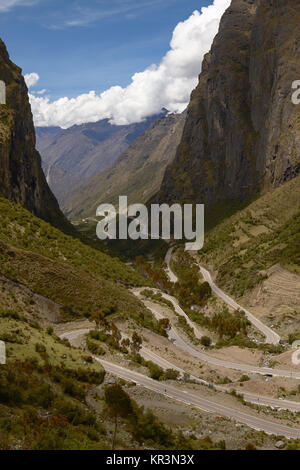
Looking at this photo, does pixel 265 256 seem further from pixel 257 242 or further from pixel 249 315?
pixel 249 315

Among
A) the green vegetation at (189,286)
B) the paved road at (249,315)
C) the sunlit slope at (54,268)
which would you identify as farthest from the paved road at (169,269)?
the sunlit slope at (54,268)

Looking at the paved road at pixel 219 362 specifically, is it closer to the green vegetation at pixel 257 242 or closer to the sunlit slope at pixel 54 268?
the sunlit slope at pixel 54 268

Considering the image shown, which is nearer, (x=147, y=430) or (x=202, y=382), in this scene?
(x=147, y=430)

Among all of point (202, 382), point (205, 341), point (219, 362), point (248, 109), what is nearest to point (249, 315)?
point (205, 341)

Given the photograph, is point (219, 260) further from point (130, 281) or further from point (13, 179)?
point (13, 179)
